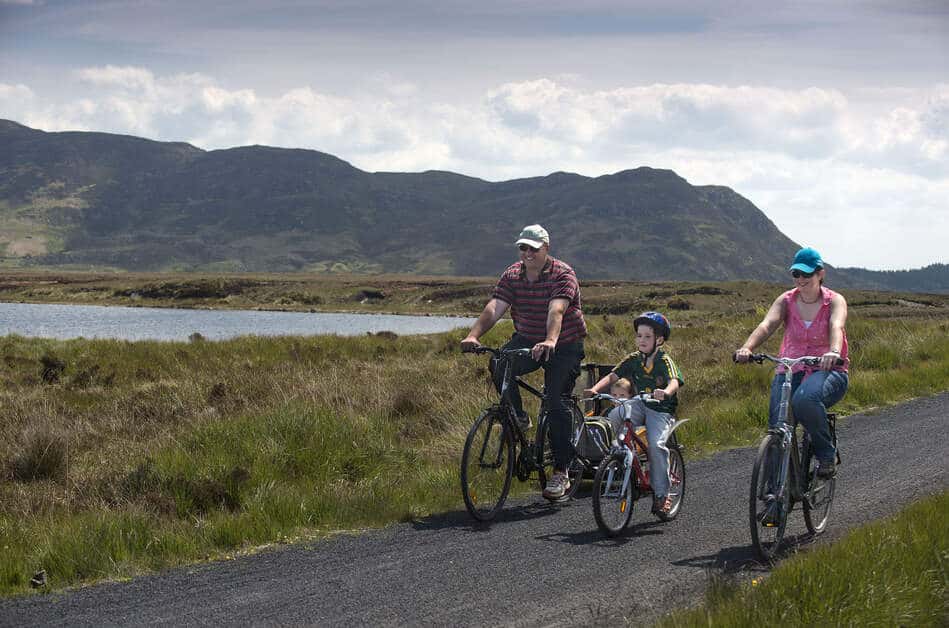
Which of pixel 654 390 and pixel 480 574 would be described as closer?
pixel 480 574

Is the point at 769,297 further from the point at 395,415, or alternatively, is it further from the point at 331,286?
the point at 395,415

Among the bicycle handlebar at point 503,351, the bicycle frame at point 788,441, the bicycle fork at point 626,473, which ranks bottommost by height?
the bicycle fork at point 626,473

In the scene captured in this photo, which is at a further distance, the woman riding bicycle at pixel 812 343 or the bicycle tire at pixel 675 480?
the bicycle tire at pixel 675 480

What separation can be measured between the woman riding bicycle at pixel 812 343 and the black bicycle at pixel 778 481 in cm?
10

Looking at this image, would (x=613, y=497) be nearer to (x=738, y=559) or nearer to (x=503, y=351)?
(x=738, y=559)

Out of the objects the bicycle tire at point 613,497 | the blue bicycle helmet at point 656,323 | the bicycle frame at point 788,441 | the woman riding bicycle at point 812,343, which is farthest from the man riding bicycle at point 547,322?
the bicycle frame at point 788,441

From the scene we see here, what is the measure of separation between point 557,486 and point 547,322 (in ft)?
5.16

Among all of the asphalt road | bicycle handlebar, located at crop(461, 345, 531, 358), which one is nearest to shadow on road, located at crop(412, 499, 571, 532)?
the asphalt road

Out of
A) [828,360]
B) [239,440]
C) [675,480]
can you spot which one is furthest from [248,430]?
[828,360]

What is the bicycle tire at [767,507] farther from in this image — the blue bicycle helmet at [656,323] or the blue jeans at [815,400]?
the blue bicycle helmet at [656,323]

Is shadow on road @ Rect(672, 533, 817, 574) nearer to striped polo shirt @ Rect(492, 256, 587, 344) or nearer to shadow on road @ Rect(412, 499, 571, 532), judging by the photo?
shadow on road @ Rect(412, 499, 571, 532)

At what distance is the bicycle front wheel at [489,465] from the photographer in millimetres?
8492

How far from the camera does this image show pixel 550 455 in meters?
9.16

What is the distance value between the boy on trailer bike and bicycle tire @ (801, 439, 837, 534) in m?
1.16
